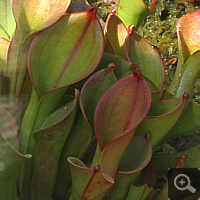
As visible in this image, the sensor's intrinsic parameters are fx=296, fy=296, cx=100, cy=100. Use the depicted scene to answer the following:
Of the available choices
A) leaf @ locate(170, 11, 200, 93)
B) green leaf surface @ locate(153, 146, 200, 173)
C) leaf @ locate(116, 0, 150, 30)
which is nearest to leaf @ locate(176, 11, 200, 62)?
leaf @ locate(170, 11, 200, 93)

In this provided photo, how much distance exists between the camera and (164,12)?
146 centimetres

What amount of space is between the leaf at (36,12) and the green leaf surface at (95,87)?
0.16 m

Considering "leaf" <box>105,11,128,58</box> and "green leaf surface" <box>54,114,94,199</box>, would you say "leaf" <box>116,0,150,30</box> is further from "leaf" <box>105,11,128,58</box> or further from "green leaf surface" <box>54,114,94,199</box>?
"green leaf surface" <box>54,114,94,199</box>

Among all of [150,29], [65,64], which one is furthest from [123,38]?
[150,29]

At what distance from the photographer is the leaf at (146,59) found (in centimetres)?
78

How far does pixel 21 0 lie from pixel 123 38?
29 cm

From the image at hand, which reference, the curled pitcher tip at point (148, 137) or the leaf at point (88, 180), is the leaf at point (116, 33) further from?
the leaf at point (88, 180)

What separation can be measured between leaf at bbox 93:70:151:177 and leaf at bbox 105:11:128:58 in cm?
25

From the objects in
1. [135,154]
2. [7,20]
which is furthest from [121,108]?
[7,20]

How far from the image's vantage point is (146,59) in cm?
79

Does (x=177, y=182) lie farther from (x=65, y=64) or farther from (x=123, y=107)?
(x=65, y=64)

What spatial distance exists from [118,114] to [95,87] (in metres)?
0.10

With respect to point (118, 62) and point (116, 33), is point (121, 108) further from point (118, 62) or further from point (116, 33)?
point (116, 33)

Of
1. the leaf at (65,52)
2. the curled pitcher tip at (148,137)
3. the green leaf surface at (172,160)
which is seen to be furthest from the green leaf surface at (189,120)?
the leaf at (65,52)
